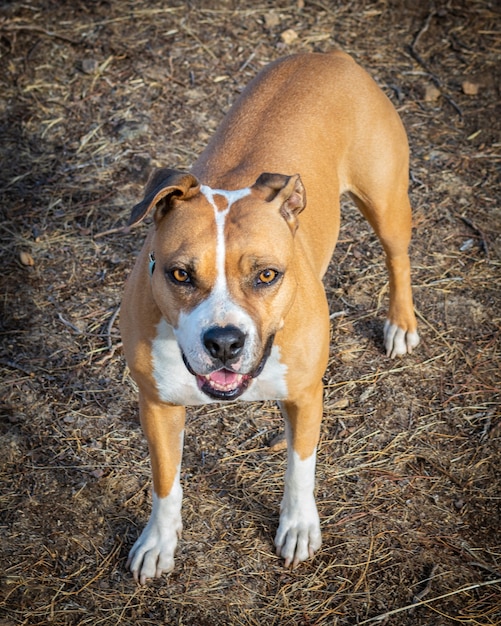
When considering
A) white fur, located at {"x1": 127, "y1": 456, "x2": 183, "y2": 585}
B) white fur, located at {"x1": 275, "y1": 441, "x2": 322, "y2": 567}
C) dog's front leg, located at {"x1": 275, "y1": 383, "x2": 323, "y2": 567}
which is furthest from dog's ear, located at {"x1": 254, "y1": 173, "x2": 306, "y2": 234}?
white fur, located at {"x1": 127, "y1": 456, "x2": 183, "y2": 585}

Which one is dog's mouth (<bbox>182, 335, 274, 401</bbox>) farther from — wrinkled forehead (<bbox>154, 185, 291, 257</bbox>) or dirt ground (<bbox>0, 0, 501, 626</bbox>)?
dirt ground (<bbox>0, 0, 501, 626</bbox>)

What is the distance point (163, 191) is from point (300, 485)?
174cm

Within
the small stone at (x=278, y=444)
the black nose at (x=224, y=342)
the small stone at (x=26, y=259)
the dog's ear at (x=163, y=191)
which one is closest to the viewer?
the black nose at (x=224, y=342)

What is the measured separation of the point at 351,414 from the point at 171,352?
1796 millimetres

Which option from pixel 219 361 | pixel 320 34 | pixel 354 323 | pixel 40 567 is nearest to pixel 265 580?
pixel 40 567

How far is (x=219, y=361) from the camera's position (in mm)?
3414

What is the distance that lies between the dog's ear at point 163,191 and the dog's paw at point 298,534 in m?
1.76

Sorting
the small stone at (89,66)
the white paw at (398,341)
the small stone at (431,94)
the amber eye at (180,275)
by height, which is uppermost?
the amber eye at (180,275)

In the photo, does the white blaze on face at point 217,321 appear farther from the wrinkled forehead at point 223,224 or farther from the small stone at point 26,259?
the small stone at point 26,259

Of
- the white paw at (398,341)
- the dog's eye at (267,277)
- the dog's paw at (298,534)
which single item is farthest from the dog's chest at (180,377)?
the white paw at (398,341)

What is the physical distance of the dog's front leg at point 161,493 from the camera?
13.4 feet

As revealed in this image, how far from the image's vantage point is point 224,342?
3340 millimetres

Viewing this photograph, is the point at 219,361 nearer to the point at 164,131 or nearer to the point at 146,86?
the point at 164,131

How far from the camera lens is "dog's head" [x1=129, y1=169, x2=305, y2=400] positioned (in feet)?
11.2
